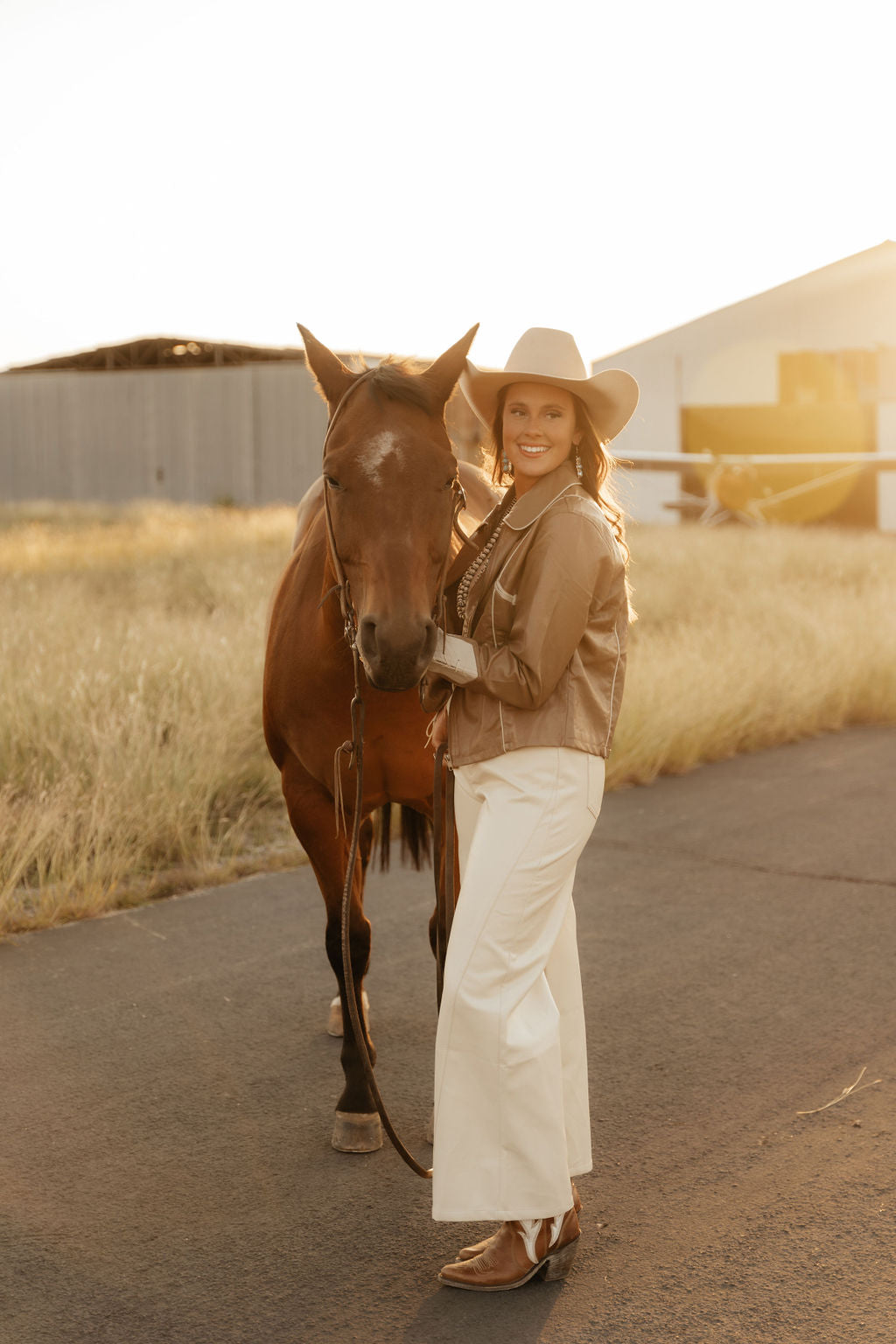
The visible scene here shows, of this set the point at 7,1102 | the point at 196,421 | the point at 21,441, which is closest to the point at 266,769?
the point at 7,1102

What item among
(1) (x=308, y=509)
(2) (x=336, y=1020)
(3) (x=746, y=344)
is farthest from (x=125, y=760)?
(3) (x=746, y=344)

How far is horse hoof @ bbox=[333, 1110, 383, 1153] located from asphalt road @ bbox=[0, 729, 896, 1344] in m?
0.04

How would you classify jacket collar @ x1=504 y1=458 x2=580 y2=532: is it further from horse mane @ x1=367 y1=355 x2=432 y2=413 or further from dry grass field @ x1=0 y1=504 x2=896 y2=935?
dry grass field @ x1=0 y1=504 x2=896 y2=935

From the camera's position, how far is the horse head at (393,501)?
2.50 metres

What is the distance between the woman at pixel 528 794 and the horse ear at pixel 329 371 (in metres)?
0.38

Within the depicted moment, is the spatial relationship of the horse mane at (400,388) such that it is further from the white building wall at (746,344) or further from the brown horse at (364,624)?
the white building wall at (746,344)

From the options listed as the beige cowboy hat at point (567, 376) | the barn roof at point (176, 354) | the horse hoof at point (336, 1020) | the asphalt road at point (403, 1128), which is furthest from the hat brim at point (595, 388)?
the barn roof at point (176, 354)

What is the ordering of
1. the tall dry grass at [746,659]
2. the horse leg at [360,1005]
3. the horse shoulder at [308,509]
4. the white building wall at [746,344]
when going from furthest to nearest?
the white building wall at [746,344], the tall dry grass at [746,659], the horse shoulder at [308,509], the horse leg at [360,1005]

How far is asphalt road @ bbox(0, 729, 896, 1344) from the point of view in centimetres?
259

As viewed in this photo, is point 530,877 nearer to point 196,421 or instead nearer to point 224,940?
point 224,940

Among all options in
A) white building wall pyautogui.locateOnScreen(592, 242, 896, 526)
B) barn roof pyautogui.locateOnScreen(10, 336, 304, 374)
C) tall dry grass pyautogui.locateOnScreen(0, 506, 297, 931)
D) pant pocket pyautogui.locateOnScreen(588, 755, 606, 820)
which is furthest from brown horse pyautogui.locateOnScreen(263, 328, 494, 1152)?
barn roof pyautogui.locateOnScreen(10, 336, 304, 374)

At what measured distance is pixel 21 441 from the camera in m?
38.8

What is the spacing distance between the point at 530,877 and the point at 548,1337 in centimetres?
89

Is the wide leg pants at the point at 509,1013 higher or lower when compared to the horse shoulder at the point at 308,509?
lower
